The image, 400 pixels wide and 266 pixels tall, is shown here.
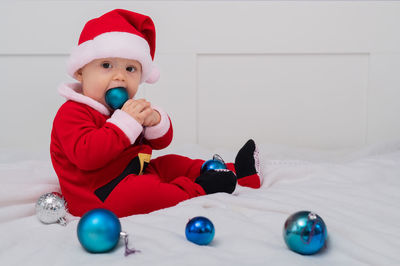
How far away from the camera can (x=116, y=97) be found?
1.06 metres

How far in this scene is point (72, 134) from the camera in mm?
997

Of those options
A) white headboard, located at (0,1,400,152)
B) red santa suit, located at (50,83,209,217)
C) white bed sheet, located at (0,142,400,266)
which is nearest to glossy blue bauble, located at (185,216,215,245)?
white bed sheet, located at (0,142,400,266)

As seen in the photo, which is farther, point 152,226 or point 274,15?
point 274,15

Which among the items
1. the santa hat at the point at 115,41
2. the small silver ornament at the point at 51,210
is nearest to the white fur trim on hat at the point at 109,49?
the santa hat at the point at 115,41

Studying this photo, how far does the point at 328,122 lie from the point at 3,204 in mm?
1514

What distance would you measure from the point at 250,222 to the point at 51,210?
0.40m

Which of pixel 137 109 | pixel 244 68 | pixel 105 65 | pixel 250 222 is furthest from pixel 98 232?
pixel 244 68

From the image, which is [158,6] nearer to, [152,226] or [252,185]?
[252,185]

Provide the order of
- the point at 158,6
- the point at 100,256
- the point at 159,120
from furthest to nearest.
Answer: the point at 158,6 → the point at 159,120 → the point at 100,256

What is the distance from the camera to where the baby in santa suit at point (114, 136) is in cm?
100

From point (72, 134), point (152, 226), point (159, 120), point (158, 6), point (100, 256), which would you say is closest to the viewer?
point (100, 256)

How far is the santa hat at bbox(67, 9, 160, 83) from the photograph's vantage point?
107 centimetres

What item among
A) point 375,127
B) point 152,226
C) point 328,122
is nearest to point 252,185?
point 152,226

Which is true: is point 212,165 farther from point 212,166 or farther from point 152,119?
point 152,119
